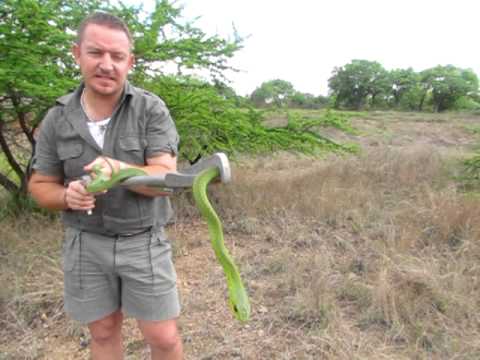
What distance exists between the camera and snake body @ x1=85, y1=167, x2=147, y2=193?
965mm

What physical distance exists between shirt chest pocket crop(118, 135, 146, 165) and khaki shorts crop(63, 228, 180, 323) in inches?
12.0

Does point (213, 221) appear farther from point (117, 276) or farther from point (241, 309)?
point (117, 276)

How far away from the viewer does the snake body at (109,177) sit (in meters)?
0.96

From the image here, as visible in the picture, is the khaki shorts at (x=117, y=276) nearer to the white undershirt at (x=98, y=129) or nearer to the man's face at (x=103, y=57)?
the white undershirt at (x=98, y=129)

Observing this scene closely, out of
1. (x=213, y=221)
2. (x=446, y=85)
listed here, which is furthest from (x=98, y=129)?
(x=446, y=85)

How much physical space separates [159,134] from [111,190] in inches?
10.7

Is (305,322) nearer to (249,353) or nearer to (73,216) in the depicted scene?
(249,353)

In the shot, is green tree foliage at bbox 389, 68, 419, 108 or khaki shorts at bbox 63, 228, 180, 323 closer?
khaki shorts at bbox 63, 228, 180, 323

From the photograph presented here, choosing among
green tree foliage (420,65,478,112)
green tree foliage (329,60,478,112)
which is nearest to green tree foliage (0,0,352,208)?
green tree foliage (329,60,478,112)

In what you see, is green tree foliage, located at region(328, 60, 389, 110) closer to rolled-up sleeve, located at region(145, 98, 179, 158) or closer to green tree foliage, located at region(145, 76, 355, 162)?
green tree foliage, located at region(145, 76, 355, 162)

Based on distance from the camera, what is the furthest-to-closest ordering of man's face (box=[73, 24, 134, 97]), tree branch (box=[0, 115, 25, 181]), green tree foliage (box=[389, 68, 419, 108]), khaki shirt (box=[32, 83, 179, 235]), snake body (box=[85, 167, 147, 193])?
green tree foliage (box=[389, 68, 419, 108])
tree branch (box=[0, 115, 25, 181])
khaki shirt (box=[32, 83, 179, 235])
man's face (box=[73, 24, 134, 97])
snake body (box=[85, 167, 147, 193])

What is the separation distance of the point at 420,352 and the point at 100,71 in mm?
2251

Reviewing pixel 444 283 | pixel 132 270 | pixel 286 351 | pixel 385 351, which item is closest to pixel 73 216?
pixel 132 270

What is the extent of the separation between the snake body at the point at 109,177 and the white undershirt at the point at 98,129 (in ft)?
1.29
